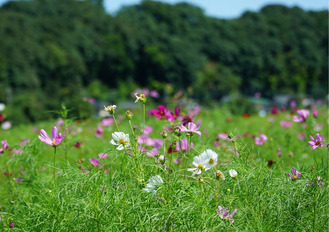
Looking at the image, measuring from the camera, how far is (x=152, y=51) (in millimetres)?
39906

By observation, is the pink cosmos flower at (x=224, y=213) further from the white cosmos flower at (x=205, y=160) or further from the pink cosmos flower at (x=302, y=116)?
the pink cosmos flower at (x=302, y=116)

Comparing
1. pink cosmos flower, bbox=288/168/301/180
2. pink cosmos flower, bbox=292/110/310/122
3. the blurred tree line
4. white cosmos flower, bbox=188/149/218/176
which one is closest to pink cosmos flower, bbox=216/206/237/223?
white cosmos flower, bbox=188/149/218/176

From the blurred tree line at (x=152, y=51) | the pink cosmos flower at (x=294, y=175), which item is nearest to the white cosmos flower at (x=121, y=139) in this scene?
the pink cosmos flower at (x=294, y=175)

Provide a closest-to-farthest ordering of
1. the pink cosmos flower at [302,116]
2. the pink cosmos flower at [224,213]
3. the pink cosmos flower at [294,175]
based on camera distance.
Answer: the pink cosmos flower at [224,213] < the pink cosmos flower at [294,175] < the pink cosmos flower at [302,116]

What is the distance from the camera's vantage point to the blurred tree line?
30.3 meters

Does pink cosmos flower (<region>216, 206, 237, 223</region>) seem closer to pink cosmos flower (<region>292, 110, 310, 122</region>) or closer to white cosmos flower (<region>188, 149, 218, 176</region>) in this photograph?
white cosmos flower (<region>188, 149, 218, 176</region>)

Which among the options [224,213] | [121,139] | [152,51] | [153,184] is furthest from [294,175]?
[152,51]

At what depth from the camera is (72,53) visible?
3341cm

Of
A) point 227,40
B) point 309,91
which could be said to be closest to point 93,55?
point 227,40

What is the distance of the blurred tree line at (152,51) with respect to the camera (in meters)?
30.3

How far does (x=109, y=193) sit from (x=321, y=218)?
3.21ft

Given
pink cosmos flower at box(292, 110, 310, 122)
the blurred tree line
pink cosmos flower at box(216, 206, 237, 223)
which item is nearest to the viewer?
pink cosmos flower at box(216, 206, 237, 223)

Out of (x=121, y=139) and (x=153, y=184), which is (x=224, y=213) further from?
(x=121, y=139)

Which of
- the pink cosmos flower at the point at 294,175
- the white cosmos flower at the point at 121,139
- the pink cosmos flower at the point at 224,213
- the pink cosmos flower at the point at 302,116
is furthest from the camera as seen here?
the pink cosmos flower at the point at 302,116
